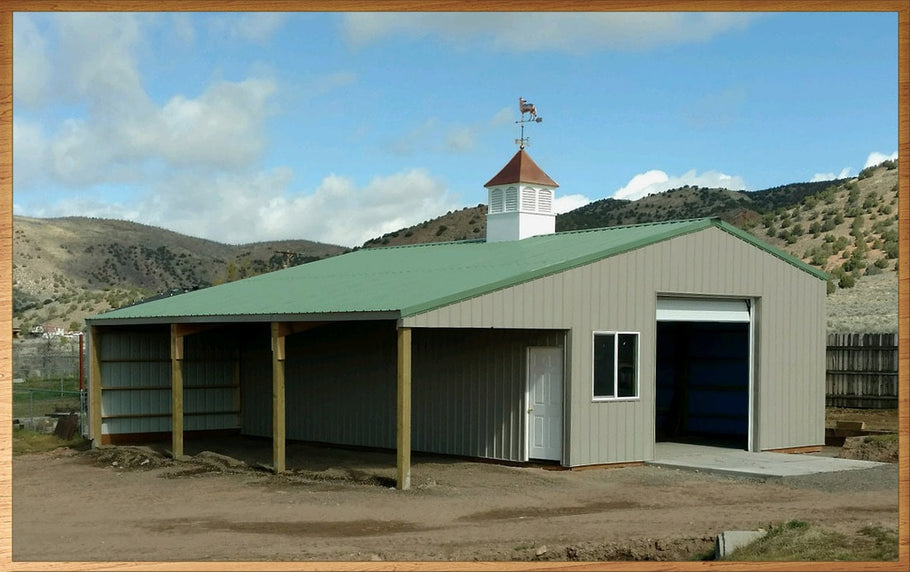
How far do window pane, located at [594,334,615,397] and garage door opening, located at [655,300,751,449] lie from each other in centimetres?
461

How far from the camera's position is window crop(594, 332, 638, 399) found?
17328 mm

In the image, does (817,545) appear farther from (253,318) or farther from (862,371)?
(862,371)

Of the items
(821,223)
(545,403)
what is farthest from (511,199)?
(821,223)

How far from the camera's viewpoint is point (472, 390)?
18.3 metres

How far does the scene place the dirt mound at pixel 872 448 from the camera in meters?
19.2

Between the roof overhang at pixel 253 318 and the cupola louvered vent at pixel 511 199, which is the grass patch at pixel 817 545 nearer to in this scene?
the roof overhang at pixel 253 318

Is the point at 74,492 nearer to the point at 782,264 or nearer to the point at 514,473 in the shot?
the point at 514,473

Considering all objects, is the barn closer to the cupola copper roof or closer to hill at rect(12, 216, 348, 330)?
the cupola copper roof

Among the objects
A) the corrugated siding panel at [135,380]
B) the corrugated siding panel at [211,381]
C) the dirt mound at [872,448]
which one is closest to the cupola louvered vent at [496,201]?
the corrugated siding panel at [211,381]

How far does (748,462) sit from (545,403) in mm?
3231

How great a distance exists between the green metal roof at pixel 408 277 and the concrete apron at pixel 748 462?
331 centimetres

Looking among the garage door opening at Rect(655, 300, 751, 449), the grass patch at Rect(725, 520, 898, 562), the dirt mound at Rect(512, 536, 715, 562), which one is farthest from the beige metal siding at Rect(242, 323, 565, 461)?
the grass patch at Rect(725, 520, 898, 562)

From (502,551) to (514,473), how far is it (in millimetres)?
5484

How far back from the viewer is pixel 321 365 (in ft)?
72.1
